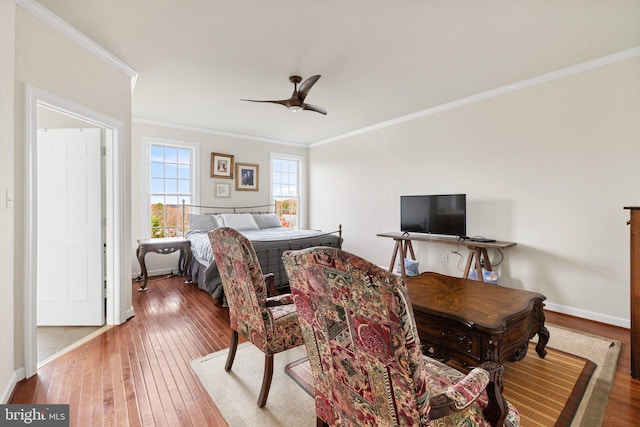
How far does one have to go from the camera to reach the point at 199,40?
273 cm

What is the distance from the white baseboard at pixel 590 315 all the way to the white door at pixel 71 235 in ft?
16.9

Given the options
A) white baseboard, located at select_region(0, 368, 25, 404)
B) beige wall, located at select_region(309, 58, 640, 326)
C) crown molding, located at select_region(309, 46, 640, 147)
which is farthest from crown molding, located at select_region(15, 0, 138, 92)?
beige wall, located at select_region(309, 58, 640, 326)

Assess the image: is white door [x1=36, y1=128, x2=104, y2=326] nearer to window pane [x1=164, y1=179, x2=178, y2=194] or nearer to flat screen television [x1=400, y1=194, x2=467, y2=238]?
window pane [x1=164, y1=179, x2=178, y2=194]

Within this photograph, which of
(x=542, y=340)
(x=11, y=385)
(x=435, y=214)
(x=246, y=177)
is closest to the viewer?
(x=11, y=385)

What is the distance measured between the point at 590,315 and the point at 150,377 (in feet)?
14.4

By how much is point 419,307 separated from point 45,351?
3.19 metres

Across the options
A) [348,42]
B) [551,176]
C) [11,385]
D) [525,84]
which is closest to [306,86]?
[348,42]

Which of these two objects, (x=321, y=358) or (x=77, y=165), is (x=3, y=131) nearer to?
A: (x=77, y=165)

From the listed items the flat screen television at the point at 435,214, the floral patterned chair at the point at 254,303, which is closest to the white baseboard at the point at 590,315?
the flat screen television at the point at 435,214

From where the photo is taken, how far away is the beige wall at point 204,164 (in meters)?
5.11

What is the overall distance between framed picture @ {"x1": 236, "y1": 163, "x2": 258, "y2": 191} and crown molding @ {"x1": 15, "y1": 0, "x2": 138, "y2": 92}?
301 centimetres

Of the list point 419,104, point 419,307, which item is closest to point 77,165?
point 419,307

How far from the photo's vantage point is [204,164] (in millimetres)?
5812

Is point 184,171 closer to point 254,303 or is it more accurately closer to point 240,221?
point 240,221
